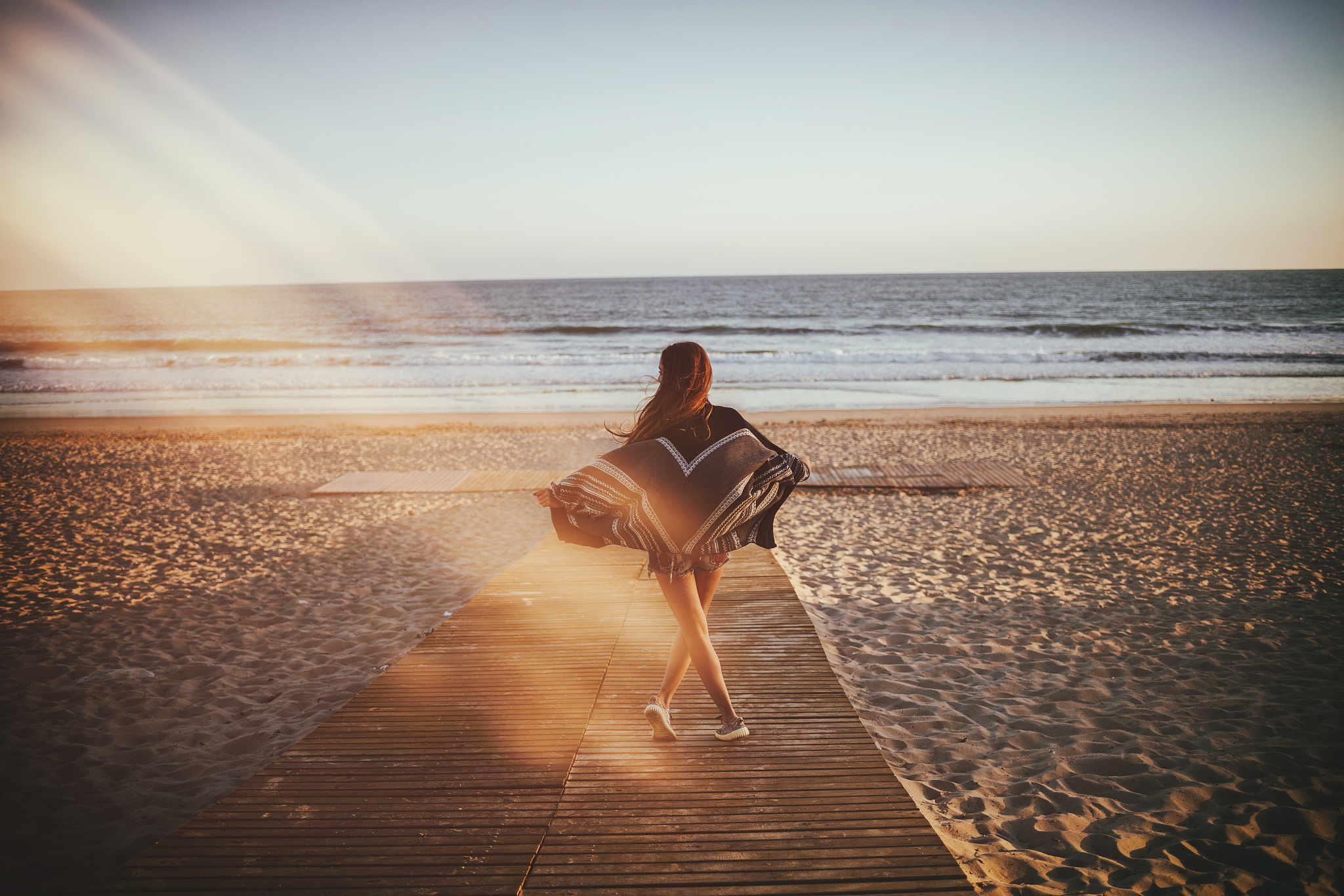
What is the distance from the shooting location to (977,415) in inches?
540

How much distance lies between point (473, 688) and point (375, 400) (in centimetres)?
1604

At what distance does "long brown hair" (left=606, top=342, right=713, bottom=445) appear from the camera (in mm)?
2621

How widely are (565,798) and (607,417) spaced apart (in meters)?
12.1

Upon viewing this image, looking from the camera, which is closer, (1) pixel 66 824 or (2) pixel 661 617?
(1) pixel 66 824

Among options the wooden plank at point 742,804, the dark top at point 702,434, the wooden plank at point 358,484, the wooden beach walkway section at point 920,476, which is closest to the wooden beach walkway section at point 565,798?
the wooden plank at point 742,804

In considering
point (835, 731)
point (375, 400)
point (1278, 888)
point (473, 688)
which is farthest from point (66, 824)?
point (375, 400)

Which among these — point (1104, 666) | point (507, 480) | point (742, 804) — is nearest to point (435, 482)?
point (507, 480)

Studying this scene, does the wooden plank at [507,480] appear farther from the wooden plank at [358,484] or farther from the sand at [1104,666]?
the sand at [1104,666]

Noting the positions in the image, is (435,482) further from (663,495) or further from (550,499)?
(663,495)

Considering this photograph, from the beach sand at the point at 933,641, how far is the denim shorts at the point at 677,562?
4.42 ft

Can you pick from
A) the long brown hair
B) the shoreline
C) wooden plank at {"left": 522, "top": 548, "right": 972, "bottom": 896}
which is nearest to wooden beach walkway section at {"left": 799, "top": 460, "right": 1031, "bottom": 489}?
the shoreline

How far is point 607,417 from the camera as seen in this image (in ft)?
47.6

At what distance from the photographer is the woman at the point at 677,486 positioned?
2.64 m

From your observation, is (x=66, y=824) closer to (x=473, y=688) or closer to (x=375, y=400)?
(x=473, y=688)
